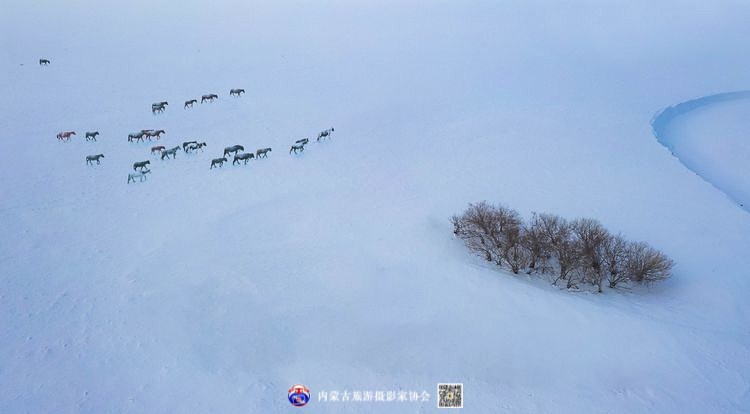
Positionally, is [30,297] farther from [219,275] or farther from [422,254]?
[422,254]

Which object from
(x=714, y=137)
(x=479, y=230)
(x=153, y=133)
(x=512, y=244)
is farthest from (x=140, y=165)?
(x=714, y=137)

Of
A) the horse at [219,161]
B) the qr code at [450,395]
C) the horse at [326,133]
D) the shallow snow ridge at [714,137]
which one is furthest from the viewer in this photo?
the horse at [326,133]

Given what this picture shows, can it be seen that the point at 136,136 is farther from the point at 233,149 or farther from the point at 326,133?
the point at 326,133

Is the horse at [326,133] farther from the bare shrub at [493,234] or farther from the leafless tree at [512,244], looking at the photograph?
the leafless tree at [512,244]

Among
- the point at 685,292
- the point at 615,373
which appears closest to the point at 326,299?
the point at 615,373

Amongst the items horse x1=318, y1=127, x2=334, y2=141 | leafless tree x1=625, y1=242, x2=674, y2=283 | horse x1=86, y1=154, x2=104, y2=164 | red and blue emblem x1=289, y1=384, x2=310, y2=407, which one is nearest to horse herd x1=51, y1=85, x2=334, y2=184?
horse x1=86, y1=154, x2=104, y2=164

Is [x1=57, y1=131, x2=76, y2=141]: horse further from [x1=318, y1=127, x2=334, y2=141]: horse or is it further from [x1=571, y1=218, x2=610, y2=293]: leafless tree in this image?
[x1=571, y1=218, x2=610, y2=293]: leafless tree

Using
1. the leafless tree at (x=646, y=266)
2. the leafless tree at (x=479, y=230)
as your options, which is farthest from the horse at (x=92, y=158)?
the leafless tree at (x=646, y=266)
